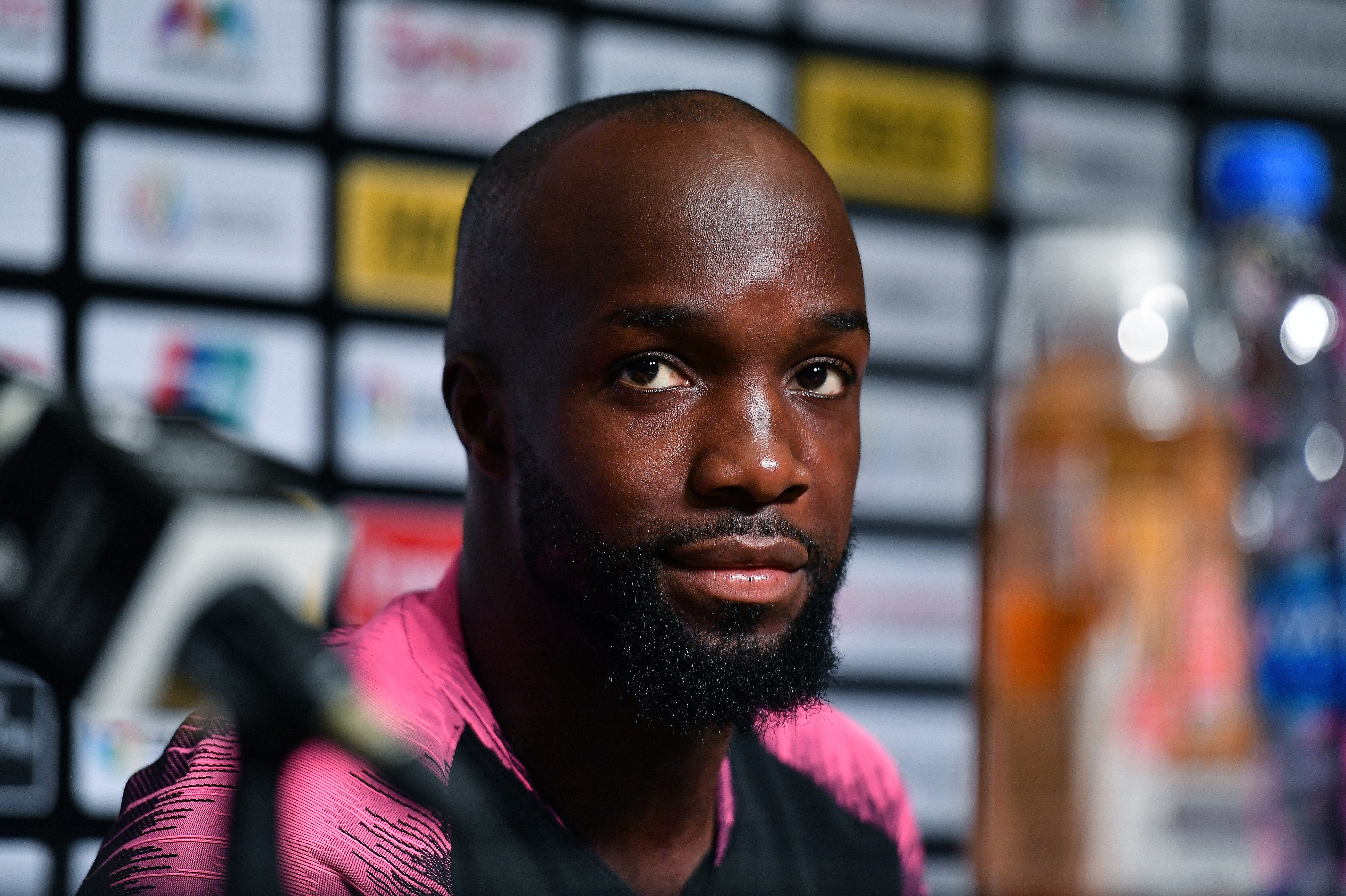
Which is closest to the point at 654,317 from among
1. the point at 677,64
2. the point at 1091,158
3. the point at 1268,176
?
the point at 1268,176

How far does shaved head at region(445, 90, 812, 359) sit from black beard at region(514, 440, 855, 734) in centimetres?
3

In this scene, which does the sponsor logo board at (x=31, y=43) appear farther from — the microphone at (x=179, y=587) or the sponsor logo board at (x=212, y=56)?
the microphone at (x=179, y=587)

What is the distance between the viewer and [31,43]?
3.23 feet

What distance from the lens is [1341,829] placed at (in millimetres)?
833

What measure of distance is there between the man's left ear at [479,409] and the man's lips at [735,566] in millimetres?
61

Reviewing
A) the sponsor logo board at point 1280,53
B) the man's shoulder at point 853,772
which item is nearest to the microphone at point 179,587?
the man's shoulder at point 853,772

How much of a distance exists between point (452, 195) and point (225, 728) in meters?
0.88

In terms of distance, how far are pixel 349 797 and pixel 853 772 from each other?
0.62ft

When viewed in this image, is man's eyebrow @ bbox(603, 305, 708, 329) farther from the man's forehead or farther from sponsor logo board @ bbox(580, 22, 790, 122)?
sponsor logo board @ bbox(580, 22, 790, 122)

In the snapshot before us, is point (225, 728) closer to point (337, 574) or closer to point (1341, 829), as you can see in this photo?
point (337, 574)

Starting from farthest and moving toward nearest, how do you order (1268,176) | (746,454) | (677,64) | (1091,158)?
1. (1091,158)
2. (677,64)
3. (1268,176)
4. (746,454)

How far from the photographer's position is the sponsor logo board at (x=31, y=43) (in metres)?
0.97

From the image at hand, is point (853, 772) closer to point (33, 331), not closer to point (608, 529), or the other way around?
point (608, 529)

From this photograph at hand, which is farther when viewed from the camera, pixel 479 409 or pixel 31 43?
pixel 31 43
